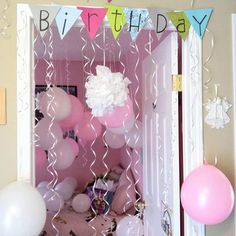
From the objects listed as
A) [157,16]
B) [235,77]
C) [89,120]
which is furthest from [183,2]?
[89,120]

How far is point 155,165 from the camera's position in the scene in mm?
1933

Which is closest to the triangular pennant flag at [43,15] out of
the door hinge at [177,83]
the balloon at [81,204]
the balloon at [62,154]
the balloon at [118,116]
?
the balloon at [118,116]

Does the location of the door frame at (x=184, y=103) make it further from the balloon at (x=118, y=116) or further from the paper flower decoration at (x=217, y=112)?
the balloon at (x=118, y=116)

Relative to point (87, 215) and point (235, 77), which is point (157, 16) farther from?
point (87, 215)

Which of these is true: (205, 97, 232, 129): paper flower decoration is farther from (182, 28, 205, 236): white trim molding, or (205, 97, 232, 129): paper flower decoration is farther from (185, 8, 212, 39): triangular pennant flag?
(185, 8, 212, 39): triangular pennant flag

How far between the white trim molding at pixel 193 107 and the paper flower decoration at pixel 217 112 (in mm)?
43

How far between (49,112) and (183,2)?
3.09 feet

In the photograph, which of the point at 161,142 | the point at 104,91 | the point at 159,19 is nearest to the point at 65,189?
the point at 161,142

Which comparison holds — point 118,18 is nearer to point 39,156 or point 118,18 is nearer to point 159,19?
point 159,19

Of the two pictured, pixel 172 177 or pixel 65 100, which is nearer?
pixel 172 177

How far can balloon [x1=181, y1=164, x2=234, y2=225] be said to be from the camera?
4.20ft

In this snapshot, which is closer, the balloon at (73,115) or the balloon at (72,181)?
the balloon at (73,115)

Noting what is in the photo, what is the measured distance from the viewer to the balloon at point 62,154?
6.72ft

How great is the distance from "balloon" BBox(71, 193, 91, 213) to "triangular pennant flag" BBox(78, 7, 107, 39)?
2033mm
